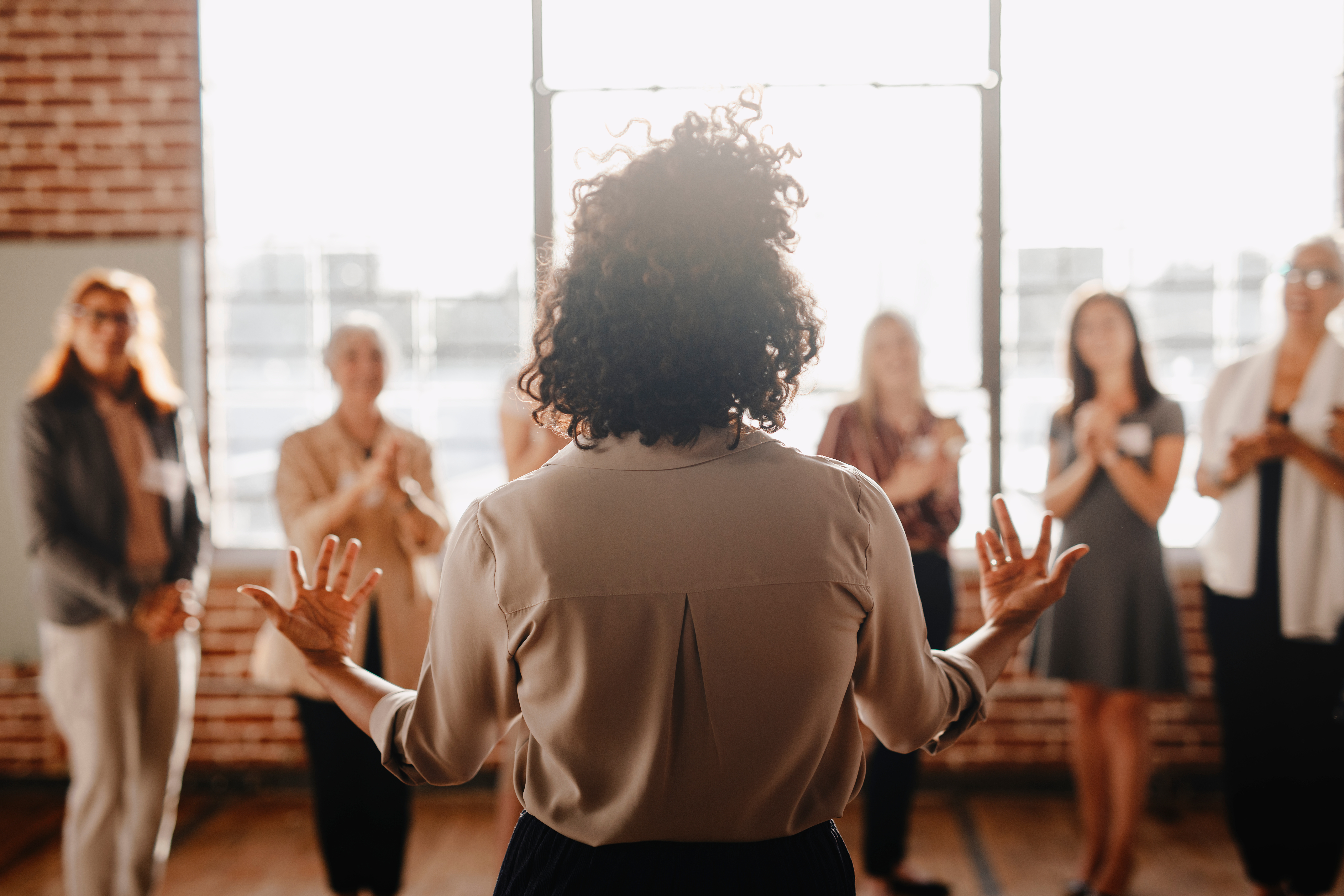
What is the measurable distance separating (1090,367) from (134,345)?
272cm

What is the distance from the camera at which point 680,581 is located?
0.88 m

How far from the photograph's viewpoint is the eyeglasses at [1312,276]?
247cm

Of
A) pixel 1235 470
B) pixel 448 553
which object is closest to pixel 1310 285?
pixel 1235 470

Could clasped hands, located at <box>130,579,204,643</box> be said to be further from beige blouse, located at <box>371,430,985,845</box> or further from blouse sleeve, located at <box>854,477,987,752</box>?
blouse sleeve, located at <box>854,477,987,752</box>

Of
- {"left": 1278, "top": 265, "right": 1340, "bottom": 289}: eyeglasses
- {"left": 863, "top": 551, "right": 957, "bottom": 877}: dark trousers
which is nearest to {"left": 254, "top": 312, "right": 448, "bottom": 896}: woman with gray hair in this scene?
{"left": 863, "top": 551, "right": 957, "bottom": 877}: dark trousers

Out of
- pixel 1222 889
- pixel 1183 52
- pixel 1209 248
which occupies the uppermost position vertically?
pixel 1183 52

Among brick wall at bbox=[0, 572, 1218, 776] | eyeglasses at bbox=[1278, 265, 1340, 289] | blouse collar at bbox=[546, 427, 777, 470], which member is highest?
eyeglasses at bbox=[1278, 265, 1340, 289]

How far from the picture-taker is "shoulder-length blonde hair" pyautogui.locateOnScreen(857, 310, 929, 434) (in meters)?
2.73

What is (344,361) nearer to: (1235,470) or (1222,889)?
(1235,470)

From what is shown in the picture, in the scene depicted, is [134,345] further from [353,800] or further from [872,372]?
[872,372]

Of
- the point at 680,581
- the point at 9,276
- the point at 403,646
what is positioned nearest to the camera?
the point at 680,581

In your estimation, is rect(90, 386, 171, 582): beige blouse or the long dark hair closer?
rect(90, 386, 171, 582): beige blouse

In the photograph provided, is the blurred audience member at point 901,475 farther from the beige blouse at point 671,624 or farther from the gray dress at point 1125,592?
the beige blouse at point 671,624

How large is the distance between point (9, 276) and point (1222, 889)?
4.78 m
